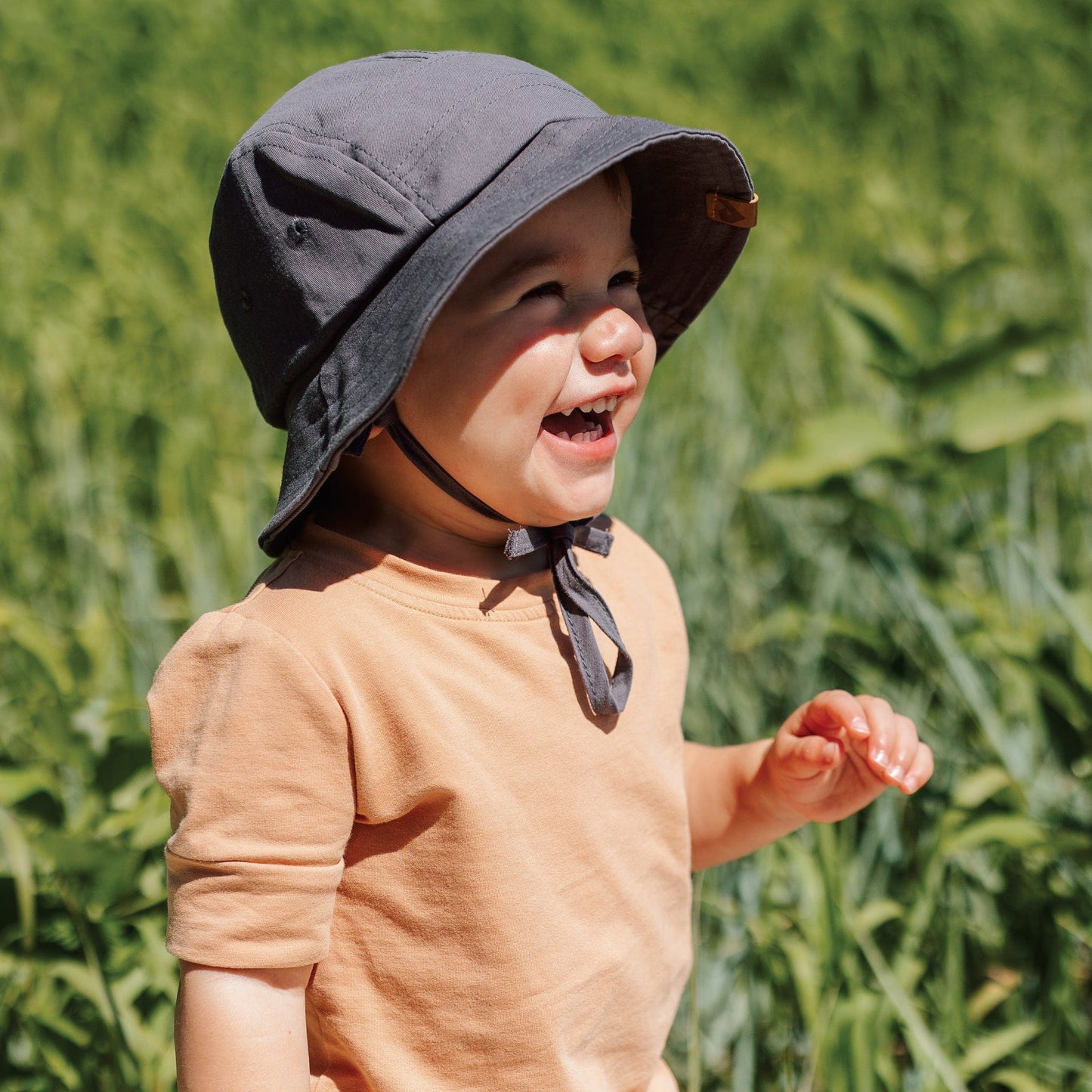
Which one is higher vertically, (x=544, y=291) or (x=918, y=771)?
(x=544, y=291)

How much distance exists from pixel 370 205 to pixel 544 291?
152mm

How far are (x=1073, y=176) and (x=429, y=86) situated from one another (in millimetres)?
3626

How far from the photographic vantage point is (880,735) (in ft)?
3.79

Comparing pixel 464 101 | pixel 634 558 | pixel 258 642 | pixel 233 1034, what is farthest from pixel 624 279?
pixel 233 1034

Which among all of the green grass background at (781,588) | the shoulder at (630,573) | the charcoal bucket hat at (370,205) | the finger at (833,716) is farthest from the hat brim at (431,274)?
the green grass background at (781,588)

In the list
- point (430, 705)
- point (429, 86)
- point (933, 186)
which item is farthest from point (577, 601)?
point (933, 186)

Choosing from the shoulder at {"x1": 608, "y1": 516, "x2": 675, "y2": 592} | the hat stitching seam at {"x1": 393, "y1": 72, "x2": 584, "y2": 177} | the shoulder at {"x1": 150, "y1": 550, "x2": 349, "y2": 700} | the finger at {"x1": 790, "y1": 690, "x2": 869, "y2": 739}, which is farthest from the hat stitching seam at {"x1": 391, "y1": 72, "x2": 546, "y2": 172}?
the finger at {"x1": 790, "y1": 690, "x2": 869, "y2": 739}

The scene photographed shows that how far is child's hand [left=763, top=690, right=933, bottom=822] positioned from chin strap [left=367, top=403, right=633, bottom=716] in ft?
0.68

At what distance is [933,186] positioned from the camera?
419 cm

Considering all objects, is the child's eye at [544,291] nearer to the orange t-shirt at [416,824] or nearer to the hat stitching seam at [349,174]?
the hat stitching seam at [349,174]

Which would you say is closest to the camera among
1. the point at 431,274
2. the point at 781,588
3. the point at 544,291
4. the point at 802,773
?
the point at 431,274

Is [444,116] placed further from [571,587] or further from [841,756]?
[841,756]

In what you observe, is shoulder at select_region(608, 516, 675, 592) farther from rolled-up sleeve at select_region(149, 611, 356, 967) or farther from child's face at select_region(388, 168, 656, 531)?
rolled-up sleeve at select_region(149, 611, 356, 967)

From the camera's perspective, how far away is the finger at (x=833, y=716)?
3.86ft
